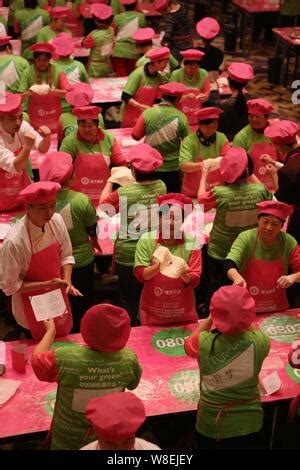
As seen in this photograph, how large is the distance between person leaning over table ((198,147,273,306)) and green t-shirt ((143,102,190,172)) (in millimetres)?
1304

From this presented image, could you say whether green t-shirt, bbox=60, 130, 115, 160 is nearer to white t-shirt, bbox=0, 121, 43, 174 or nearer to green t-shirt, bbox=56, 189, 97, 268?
white t-shirt, bbox=0, 121, 43, 174

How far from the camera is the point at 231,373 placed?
3.64m

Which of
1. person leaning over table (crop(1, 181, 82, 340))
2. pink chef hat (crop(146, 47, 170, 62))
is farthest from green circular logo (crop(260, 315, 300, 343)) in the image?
pink chef hat (crop(146, 47, 170, 62))

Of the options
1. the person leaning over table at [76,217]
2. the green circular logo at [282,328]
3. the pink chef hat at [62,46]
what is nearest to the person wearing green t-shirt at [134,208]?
the person leaning over table at [76,217]

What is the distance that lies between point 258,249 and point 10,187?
196 cm

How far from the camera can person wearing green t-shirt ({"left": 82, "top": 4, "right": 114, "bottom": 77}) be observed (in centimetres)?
900

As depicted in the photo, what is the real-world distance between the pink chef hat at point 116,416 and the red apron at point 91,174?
3.01m

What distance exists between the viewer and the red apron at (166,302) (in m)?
4.55

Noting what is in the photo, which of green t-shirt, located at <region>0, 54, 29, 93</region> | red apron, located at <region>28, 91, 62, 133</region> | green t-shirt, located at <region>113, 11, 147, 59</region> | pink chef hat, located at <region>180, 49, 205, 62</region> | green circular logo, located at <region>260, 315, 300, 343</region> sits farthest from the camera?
green t-shirt, located at <region>113, 11, 147, 59</region>

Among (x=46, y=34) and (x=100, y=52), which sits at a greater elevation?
(x=46, y=34)

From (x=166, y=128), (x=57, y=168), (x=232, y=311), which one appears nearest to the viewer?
(x=232, y=311)

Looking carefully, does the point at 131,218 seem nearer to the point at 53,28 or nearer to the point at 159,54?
the point at 159,54

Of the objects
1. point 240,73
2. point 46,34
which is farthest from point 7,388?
point 46,34

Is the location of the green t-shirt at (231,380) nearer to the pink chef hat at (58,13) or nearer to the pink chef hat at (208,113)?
the pink chef hat at (208,113)
